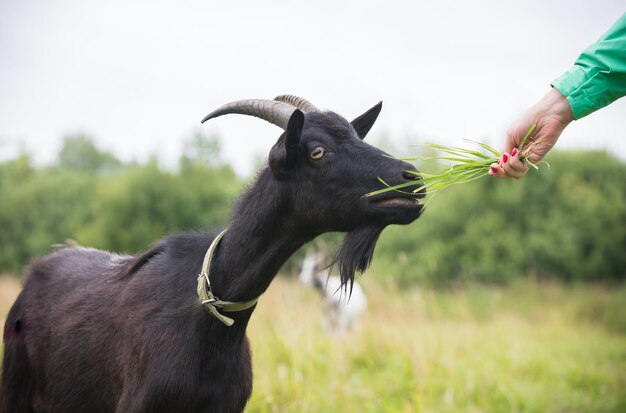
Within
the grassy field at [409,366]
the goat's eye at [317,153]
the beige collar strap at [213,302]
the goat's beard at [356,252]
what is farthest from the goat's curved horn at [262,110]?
the grassy field at [409,366]

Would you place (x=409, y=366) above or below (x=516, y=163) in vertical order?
below

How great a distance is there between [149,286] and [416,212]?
1547 mm

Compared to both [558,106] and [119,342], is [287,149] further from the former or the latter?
[119,342]

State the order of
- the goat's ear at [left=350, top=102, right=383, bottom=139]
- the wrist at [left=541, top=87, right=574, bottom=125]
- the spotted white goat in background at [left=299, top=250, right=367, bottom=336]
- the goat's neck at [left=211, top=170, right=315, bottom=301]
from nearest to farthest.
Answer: the wrist at [left=541, top=87, right=574, bottom=125] < the goat's neck at [left=211, top=170, right=315, bottom=301] < the goat's ear at [left=350, top=102, right=383, bottom=139] < the spotted white goat in background at [left=299, top=250, right=367, bottom=336]

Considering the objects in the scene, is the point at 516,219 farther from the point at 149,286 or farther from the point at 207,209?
the point at 149,286

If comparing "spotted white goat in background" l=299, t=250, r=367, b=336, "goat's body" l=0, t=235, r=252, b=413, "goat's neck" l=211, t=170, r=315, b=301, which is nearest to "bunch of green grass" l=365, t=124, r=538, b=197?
"goat's neck" l=211, t=170, r=315, b=301

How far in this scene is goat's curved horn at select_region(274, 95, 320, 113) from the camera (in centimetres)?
318

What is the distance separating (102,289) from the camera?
3.56 metres

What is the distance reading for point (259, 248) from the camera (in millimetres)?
3006

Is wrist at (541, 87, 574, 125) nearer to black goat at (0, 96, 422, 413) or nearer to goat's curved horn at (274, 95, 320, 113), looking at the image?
black goat at (0, 96, 422, 413)

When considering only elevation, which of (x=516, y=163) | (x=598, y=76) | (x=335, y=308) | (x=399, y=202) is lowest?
(x=335, y=308)

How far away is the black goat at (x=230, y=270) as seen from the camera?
112 inches

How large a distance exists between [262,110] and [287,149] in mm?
348

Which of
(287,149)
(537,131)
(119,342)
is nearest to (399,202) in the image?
(287,149)
